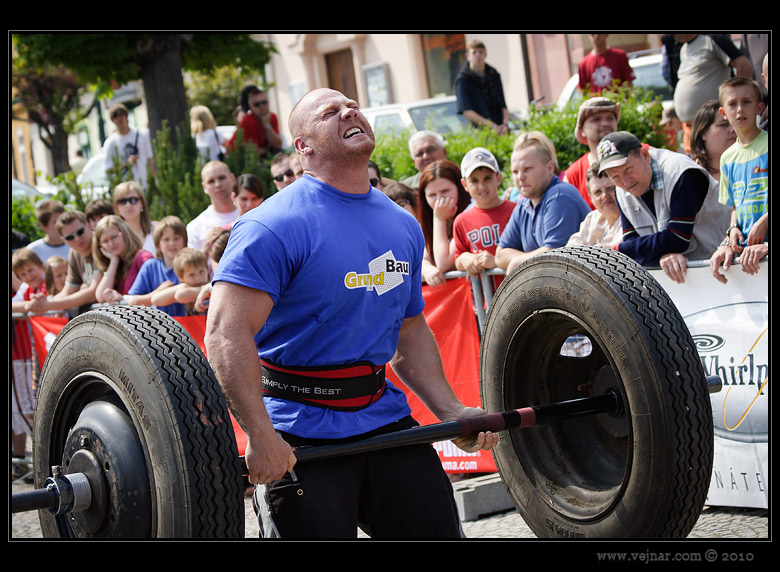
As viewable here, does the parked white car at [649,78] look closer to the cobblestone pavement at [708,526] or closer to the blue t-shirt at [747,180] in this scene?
the blue t-shirt at [747,180]

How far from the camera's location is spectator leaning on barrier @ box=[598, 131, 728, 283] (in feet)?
16.8

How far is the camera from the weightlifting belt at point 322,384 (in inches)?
129

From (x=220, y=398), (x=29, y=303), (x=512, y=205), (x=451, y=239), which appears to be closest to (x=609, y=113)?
(x=512, y=205)

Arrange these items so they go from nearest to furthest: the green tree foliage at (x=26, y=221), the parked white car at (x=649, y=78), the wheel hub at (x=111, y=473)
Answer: the wheel hub at (x=111, y=473) < the parked white car at (x=649, y=78) < the green tree foliage at (x=26, y=221)

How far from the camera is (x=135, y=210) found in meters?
8.67

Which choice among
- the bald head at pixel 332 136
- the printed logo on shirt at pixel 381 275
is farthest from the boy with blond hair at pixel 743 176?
the bald head at pixel 332 136

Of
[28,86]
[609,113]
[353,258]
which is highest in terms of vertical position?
[28,86]

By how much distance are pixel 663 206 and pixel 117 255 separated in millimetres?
4488

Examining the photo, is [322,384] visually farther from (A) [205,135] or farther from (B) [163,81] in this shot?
(B) [163,81]

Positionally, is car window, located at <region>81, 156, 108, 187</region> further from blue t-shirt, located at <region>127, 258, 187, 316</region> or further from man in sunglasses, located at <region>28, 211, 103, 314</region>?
blue t-shirt, located at <region>127, 258, 187, 316</region>

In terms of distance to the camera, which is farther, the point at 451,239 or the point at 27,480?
the point at 27,480

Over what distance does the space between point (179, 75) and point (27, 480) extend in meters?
6.27
